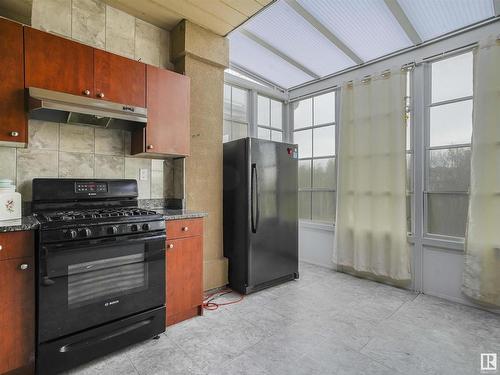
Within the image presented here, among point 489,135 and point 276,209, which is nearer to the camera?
point 489,135

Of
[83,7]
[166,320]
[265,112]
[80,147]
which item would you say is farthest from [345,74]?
[166,320]

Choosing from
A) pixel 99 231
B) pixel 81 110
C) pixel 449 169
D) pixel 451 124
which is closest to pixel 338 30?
pixel 451 124

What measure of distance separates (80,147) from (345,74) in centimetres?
329

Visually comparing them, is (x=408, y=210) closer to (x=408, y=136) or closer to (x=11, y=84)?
(x=408, y=136)

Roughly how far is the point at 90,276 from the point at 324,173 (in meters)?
3.23

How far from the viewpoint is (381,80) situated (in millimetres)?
3182

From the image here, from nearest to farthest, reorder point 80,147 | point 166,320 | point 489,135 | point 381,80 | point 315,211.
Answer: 1. point 166,320
2. point 80,147
3. point 489,135
4. point 381,80
5. point 315,211

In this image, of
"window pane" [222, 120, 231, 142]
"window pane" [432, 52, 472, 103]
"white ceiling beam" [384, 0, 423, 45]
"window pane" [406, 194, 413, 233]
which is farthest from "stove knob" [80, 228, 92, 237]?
"window pane" [432, 52, 472, 103]

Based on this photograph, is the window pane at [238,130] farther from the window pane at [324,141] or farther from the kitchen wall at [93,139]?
the kitchen wall at [93,139]

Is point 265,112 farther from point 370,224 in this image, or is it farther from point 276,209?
point 370,224

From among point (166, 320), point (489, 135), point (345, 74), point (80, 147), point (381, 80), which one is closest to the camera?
point (166, 320)

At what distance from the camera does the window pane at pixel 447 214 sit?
2.77 m

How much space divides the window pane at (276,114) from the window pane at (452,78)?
2142 millimetres

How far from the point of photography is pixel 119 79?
7.04ft
